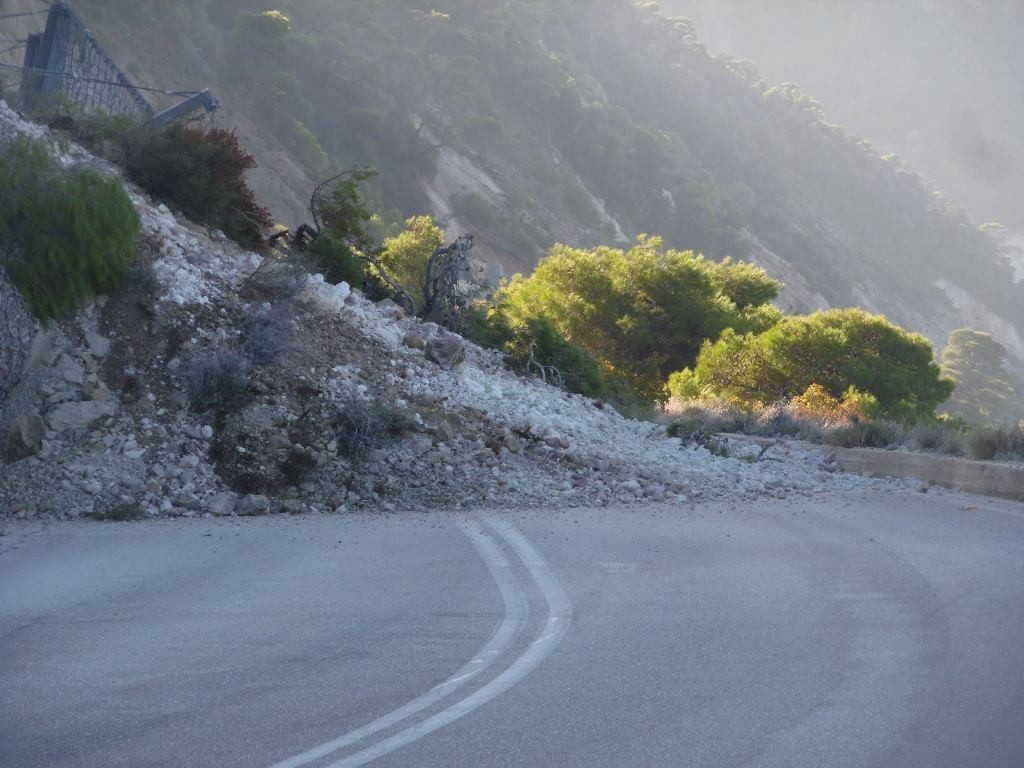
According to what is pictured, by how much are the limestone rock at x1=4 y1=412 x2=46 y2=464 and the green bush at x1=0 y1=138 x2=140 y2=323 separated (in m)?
1.39

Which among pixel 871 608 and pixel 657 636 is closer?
pixel 657 636

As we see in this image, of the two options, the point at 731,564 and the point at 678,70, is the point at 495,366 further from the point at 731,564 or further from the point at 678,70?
the point at 678,70

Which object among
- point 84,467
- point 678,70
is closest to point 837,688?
point 84,467

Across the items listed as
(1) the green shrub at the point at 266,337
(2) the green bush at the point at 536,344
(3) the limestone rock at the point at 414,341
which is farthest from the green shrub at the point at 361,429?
(2) the green bush at the point at 536,344

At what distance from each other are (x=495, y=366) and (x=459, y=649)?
13.7 meters

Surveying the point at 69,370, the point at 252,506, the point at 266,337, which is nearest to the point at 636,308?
the point at 266,337

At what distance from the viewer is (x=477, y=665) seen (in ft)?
19.4

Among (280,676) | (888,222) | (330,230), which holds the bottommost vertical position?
(280,676)

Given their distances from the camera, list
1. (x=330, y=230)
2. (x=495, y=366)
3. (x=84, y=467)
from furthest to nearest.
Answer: (x=330, y=230) → (x=495, y=366) → (x=84, y=467)

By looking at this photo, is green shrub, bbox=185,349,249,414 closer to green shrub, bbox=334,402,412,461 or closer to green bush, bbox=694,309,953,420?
green shrub, bbox=334,402,412,461

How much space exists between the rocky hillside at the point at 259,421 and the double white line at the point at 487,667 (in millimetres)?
3660

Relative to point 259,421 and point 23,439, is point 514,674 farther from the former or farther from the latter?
point 259,421

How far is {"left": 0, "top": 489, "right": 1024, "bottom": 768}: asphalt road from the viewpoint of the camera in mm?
4754

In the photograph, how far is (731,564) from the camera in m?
8.92
